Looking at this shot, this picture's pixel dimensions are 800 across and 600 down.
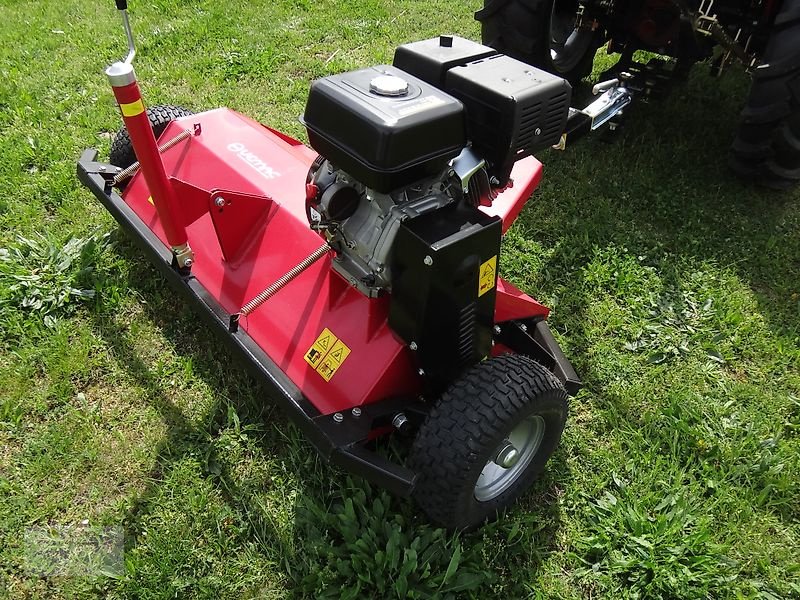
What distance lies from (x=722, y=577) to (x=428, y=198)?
1615mm

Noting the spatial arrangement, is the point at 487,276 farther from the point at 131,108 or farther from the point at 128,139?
the point at 128,139

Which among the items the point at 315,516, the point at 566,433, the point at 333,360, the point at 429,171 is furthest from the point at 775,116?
the point at 315,516

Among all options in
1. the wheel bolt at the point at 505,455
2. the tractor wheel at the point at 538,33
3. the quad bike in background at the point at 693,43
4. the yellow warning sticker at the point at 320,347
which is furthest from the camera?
the tractor wheel at the point at 538,33

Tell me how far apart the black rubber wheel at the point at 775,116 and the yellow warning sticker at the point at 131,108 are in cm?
289

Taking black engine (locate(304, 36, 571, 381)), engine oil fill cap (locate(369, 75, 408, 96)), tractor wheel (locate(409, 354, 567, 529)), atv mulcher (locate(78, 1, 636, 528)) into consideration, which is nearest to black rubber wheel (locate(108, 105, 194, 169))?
atv mulcher (locate(78, 1, 636, 528))

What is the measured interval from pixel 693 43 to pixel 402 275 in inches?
112

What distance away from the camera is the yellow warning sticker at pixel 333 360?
2318 millimetres

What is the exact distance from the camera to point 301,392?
90.6 inches

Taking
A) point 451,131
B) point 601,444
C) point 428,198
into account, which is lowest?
point 601,444

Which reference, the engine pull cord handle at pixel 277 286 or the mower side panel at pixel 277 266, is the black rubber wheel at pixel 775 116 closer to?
the mower side panel at pixel 277 266

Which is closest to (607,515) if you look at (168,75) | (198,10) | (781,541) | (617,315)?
(781,541)

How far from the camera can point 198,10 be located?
579cm

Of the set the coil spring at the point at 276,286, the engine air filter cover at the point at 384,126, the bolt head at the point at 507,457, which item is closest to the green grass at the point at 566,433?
the bolt head at the point at 507,457

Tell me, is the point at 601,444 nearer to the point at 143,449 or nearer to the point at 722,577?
the point at 722,577
